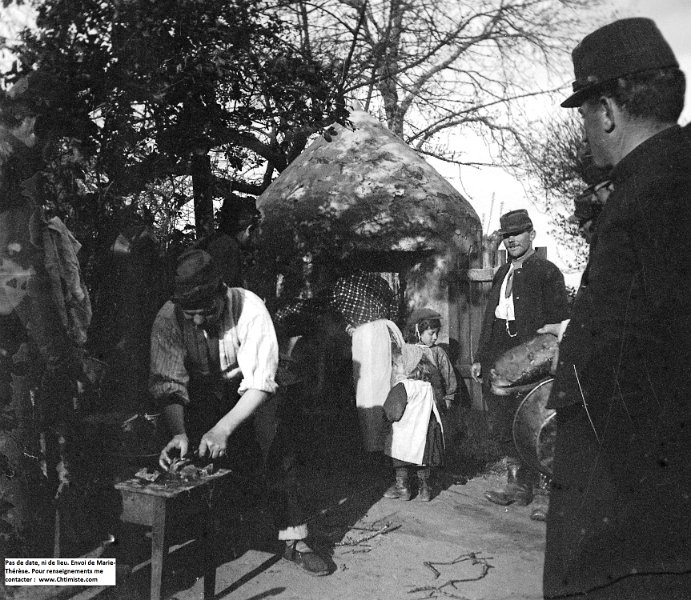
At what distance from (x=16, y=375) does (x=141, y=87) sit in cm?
178

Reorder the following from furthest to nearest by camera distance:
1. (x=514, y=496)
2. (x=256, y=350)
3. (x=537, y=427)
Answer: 1. (x=514, y=496)
2. (x=537, y=427)
3. (x=256, y=350)

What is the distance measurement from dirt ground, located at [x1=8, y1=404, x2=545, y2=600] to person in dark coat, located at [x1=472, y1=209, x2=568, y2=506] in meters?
0.24

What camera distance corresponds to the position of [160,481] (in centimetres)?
314

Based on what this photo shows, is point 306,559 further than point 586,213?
Yes

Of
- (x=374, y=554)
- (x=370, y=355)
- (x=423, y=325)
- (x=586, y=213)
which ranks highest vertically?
(x=586, y=213)

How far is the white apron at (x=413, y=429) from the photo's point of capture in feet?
17.4

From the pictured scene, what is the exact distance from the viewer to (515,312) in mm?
4965

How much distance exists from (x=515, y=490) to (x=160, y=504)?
117 inches

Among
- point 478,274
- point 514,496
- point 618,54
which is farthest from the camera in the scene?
point 478,274

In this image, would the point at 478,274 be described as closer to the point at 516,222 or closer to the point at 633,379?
the point at 516,222

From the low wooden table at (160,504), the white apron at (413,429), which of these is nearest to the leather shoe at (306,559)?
the low wooden table at (160,504)

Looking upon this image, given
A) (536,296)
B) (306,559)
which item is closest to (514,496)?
(536,296)

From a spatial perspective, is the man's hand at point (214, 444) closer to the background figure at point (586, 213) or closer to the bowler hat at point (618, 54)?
the background figure at point (586, 213)

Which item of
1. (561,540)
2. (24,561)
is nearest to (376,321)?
(24,561)
